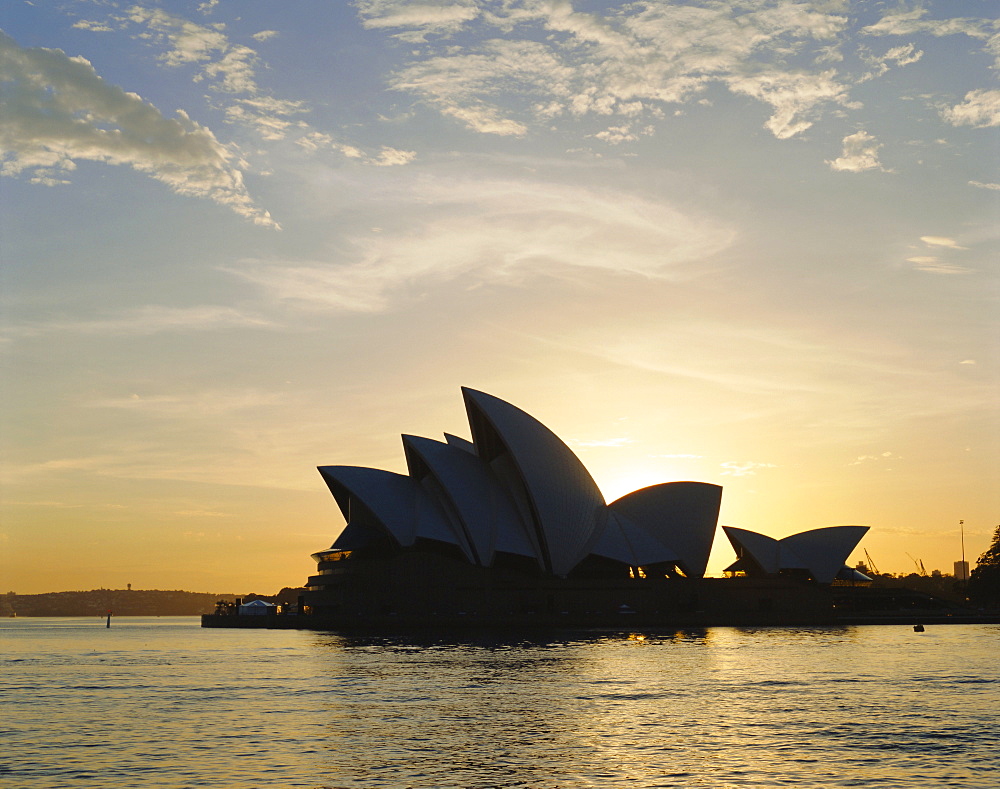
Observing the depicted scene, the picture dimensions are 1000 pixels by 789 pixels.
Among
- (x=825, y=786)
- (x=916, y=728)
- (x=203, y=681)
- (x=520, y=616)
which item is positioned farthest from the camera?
(x=520, y=616)

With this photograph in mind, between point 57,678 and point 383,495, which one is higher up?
point 383,495

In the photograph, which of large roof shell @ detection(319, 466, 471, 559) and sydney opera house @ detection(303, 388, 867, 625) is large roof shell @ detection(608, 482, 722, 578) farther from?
large roof shell @ detection(319, 466, 471, 559)

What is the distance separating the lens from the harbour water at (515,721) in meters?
20.8

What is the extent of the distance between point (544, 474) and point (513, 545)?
626cm

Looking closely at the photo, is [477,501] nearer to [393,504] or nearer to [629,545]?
[393,504]

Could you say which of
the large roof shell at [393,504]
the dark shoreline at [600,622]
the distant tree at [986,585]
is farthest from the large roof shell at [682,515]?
the distant tree at [986,585]

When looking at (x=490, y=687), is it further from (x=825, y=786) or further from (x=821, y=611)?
(x=821, y=611)

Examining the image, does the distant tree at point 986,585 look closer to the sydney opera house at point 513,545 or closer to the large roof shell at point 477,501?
the sydney opera house at point 513,545

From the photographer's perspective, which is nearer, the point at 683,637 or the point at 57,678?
the point at 57,678

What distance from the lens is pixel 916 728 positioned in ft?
87.1

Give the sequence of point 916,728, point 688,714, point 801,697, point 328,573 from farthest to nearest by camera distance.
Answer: point 328,573, point 801,697, point 688,714, point 916,728

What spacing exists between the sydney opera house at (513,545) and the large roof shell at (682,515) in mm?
103

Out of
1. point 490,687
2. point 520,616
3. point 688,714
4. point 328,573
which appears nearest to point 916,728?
point 688,714

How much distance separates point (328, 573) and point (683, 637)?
32837 mm
